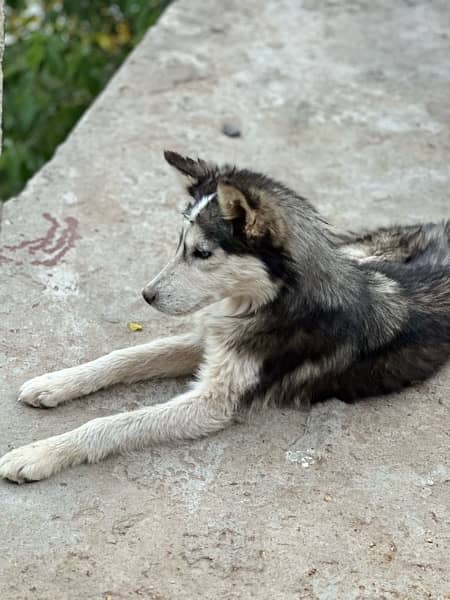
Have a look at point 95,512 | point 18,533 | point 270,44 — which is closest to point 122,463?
point 95,512

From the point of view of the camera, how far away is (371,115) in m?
7.81

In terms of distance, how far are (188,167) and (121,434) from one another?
1425mm

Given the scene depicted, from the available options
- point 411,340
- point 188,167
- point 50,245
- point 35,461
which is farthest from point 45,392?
point 411,340

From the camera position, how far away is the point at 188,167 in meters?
4.88

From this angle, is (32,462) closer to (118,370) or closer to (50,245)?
(118,370)

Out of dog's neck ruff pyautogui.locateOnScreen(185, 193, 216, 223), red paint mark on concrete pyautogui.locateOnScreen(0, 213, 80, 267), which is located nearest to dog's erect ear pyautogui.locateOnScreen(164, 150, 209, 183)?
dog's neck ruff pyautogui.locateOnScreen(185, 193, 216, 223)

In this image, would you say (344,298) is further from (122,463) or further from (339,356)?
(122,463)

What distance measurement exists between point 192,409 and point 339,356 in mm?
797

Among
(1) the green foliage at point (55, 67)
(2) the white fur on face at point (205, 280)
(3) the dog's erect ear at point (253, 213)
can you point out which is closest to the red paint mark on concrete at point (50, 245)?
(2) the white fur on face at point (205, 280)

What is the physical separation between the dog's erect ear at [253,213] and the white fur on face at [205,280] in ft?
0.50

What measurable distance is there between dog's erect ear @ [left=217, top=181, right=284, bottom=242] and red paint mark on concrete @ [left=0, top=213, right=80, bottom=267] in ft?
6.11

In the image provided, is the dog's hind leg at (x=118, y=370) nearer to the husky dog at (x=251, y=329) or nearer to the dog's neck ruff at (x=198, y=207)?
the husky dog at (x=251, y=329)

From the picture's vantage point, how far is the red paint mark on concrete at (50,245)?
5.91m

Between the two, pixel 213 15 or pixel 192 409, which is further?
pixel 213 15
